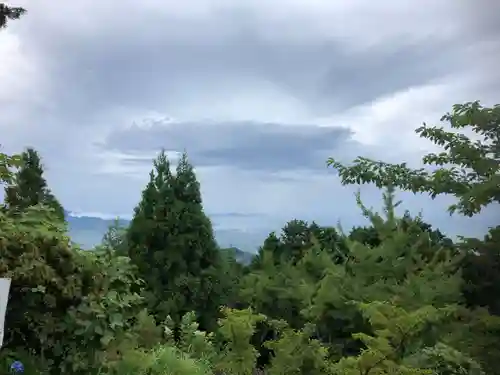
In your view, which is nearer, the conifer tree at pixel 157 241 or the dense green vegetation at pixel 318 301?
the dense green vegetation at pixel 318 301

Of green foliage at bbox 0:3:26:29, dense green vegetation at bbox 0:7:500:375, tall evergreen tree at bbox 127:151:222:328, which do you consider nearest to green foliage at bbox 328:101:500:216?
dense green vegetation at bbox 0:7:500:375

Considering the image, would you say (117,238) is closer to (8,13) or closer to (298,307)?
(298,307)

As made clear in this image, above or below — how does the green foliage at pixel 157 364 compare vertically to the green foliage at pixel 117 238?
below

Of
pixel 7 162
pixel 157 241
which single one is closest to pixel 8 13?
pixel 157 241

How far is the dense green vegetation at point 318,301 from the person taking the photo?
4391 millimetres

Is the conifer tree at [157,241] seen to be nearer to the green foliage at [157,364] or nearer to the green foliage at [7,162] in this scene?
the green foliage at [157,364]

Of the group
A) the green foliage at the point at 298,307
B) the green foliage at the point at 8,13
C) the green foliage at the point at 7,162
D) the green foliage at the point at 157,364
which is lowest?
the green foliage at the point at 157,364

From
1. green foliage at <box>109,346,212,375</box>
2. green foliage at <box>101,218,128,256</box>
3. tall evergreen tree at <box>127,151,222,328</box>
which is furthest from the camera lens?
tall evergreen tree at <box>127,151,222,328</box>

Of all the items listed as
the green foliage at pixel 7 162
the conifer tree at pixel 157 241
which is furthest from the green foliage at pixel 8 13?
the green foliage at pixel 7 162

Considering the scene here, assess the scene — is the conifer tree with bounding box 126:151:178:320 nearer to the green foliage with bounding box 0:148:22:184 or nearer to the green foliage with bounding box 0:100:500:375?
the green foliage with bounding box 0:100:500:375

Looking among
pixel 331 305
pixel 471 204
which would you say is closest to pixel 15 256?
pixel 331 305

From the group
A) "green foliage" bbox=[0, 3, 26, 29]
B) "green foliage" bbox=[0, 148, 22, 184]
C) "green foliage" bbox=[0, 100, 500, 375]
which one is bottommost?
"green foliage" bbox=[0, 100, 500, 375]

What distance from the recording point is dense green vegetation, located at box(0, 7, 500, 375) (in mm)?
4391

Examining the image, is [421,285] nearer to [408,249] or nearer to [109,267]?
[408,249]
